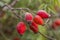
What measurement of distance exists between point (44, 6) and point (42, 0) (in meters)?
0.11

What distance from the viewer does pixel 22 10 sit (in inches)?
61.2

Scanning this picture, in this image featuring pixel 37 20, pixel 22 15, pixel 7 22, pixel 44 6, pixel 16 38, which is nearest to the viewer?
pixel 37 20

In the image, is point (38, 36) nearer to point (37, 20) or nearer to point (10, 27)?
point (37, 20)

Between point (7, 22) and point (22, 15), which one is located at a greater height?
point (22, 15)

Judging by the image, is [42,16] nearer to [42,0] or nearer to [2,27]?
[42,0]

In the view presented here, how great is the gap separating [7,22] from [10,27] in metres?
0.08

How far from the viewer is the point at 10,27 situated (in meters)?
2.75

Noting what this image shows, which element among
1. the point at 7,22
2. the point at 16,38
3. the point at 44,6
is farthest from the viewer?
the point at 7,22

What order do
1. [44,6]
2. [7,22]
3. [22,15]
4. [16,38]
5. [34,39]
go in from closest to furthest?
[22,15], [44,6], [34,39], [16,38], [7,22]

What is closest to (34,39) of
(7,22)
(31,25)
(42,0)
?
(42,0)

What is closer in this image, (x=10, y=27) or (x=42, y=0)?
(x=42, y=0)

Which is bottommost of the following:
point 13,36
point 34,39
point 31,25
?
point 13,36

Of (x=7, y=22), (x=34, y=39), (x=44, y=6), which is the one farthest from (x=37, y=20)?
(x=7, y=22)

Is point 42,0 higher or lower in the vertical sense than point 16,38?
higher
